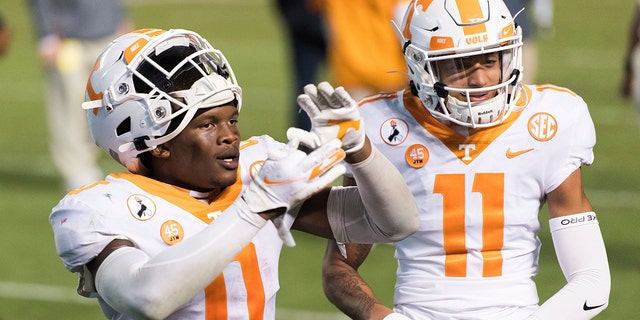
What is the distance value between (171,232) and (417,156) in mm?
1030

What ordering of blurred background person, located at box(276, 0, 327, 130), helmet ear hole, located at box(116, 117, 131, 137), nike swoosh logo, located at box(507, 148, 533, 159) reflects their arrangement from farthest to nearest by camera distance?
blurred background person, located at box(276, 0, 327, 130) < nike swoosh logo, located at box(507, 148, 533, 159) < helmet ear hole, located at box(116, 117, 131, 137)

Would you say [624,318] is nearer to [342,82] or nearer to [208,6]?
[342,82]

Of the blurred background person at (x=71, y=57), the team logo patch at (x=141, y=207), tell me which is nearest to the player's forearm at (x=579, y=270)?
the team logo patch at (x=141, y=207)

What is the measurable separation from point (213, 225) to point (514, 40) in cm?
146

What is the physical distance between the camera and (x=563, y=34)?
52.5ft

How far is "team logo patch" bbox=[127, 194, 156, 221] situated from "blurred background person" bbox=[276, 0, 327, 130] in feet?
19.4

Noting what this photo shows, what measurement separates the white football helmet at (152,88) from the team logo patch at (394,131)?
79cm

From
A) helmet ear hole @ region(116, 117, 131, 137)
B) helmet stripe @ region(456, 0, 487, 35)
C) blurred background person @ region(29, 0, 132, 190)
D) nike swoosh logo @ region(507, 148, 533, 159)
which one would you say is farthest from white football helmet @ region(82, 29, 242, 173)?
blurred background person @ region(29, 0, 132, 190)

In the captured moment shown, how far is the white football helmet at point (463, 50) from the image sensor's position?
411 centimetres

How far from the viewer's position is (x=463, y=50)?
411 centimetres

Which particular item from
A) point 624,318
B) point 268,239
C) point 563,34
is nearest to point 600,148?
point 624,318

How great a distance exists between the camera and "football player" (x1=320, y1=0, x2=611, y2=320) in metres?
4.10

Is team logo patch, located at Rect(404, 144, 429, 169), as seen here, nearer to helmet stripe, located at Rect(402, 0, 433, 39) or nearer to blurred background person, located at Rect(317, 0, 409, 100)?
helmet stripe, located at Rect(402, 0, 433, 39)

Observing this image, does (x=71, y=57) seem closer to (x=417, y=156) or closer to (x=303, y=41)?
(x=303, y=41)
